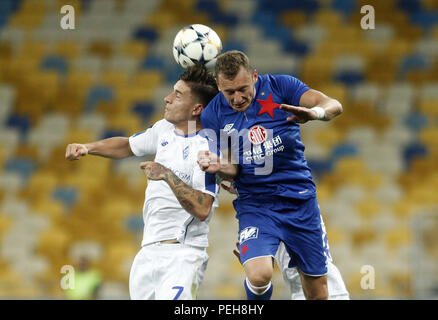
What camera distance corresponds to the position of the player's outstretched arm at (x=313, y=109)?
15.0 ft

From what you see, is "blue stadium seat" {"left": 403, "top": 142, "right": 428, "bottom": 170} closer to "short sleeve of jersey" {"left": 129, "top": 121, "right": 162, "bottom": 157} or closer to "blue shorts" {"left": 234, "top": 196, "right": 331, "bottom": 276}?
"blue shorts" {"left": 234, "top": 196, "right": 331, "bottom": 276}

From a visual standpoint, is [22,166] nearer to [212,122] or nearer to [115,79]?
[115,79]

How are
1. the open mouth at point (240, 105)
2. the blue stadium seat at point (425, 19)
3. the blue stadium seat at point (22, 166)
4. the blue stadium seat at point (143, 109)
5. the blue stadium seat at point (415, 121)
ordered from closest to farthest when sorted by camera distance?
the open mouth at point (240, 105), the blue stadium seat at point (415, 121), the blue stadium seat at point (22, 166), the blue stadium seat at point (143, 109), the blue stadium seat at point (425, 19)

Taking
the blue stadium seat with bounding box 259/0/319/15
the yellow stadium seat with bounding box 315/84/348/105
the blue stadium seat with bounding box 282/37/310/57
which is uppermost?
the blue stadium seat with bounding box 259/0/319/15

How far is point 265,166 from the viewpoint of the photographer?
17.3 ft

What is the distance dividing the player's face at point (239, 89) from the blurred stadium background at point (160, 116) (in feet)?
16.5

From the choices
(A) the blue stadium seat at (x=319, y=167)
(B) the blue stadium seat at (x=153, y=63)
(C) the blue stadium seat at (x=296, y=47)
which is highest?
(C) the blue stadium seat at (x=296, y=47)

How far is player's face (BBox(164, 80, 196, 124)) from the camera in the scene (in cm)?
557

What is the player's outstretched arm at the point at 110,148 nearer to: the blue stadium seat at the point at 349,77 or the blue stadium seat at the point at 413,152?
the blue stadium seat at the point at 413,152

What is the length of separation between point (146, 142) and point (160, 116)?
679 centimetres

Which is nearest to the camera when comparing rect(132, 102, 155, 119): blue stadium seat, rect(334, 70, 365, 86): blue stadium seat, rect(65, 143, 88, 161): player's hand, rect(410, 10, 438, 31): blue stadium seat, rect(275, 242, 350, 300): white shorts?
rect(65, 143, 88, 161): player's hand

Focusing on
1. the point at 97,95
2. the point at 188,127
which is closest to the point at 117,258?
the point at 97,95

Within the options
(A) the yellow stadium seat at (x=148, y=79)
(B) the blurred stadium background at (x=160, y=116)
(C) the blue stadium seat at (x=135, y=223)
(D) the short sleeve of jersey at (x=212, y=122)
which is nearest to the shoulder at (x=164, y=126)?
(D) the short sleeve of jersey at (x=212, y=122)

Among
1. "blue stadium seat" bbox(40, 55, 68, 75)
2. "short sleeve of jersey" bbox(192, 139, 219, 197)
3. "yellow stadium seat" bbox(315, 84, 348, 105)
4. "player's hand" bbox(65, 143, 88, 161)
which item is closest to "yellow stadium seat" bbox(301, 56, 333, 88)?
"yellow stadium seat" bbox(315, 84, 348, 105)
